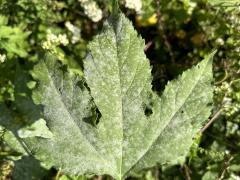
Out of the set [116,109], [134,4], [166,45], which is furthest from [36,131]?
[166,45]

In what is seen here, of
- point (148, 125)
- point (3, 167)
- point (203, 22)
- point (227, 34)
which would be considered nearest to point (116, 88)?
point (148, 125)

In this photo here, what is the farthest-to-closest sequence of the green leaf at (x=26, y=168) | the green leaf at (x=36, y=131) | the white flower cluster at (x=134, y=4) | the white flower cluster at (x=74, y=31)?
1. the white flower cluster at (x=74, y=31)
2. the white flower cluster at (x=134, y=4)
3. the green leaf at (x=26, y=168)
4. the green leaf at (x=36, y=131)

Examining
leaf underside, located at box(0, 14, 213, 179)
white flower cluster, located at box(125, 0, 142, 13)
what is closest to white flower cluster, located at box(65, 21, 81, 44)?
white flower cluster, located at box(125, 0, 142, 13)

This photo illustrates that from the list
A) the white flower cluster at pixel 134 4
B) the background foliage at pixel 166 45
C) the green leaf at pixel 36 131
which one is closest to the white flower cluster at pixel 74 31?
the background foliage at pixel 166 45

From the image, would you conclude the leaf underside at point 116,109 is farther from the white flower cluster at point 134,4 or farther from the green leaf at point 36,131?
the white flower cluster at point 134,4

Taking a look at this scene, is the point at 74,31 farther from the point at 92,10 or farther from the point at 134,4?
the point at 134,4

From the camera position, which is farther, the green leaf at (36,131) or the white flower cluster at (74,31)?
the white flower cluster at (74,31)

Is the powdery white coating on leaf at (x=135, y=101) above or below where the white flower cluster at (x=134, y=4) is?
above
